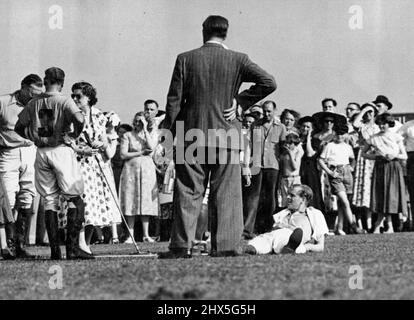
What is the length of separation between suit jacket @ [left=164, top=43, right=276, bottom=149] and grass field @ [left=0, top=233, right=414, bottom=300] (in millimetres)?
1297

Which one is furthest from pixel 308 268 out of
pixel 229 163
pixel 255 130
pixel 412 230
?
pixel 412 230

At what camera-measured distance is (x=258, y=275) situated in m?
8.30

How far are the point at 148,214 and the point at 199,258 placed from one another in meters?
7.04

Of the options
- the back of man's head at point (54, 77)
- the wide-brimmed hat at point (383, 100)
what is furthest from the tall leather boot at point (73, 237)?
the wide-brimmed hat at point (383, 100)

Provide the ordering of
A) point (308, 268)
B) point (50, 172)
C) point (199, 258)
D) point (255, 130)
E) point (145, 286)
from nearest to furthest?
point (145, 286)
point (308, 268)
point (199, 258)
point (50, 172)
point (255, 130)

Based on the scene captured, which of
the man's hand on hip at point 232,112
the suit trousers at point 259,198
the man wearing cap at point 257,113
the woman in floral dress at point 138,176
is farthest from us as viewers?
the man wearing cap at point 257,113

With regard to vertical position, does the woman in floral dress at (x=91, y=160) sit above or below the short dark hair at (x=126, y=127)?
below

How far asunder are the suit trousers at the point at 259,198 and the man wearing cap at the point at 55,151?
16.4 ft

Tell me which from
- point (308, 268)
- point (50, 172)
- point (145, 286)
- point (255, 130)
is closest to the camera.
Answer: point (145, 286)

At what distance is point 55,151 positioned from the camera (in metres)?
11.3

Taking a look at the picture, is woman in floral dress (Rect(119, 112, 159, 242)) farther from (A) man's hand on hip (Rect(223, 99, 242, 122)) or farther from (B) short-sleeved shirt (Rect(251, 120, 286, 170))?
(A) man's hand on hip (Rect(223, 99, 242, 122))

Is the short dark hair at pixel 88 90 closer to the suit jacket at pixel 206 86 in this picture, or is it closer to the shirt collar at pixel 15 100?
the shirt collar at pixel 15 100

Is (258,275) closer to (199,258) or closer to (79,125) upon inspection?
(199,258)

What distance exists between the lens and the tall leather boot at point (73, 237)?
450 inches
